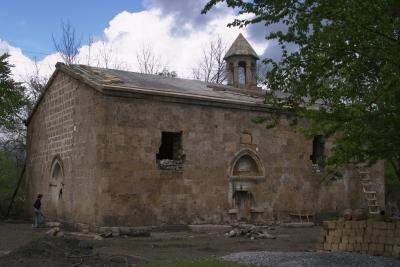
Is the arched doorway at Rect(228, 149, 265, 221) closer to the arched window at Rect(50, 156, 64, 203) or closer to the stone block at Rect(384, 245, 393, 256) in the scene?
the arched window at Rect(50, 156, 64, 203)

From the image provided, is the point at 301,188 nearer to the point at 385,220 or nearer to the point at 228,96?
the point at 228,96

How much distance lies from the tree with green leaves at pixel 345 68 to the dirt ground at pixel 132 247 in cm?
423

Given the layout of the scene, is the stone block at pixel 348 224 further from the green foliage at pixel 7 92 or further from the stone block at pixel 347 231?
the green foliage at pixel 7 92

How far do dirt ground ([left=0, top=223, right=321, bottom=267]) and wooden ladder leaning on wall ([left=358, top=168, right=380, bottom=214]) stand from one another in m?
3.74

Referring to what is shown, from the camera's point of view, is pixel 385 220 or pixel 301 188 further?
pixel 301 188

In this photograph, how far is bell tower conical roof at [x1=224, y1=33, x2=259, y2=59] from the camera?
25.3m

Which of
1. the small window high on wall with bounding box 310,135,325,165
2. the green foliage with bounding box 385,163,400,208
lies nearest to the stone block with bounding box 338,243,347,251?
the small window high on wall with bounding box 310,135,325,165

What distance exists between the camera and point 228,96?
21.2 m

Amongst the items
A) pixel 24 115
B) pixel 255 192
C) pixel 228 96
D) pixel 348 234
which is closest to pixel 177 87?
pixel 228 96

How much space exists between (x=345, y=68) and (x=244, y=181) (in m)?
11.3

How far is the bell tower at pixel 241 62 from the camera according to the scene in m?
25.4

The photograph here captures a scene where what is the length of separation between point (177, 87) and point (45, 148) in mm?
6565

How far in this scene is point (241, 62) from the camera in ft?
85.3

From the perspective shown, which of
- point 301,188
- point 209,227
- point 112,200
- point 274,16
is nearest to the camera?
point 274,16
